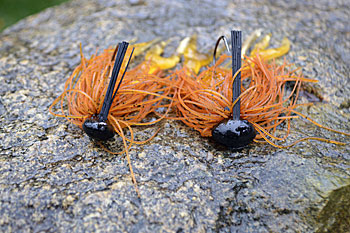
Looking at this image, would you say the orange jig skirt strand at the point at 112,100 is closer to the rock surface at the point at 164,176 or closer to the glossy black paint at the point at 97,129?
the glossy black paint at the point at 97,129

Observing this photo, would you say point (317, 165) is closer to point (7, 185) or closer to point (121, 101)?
point (121, 101)

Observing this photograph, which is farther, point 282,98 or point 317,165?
point 282,98

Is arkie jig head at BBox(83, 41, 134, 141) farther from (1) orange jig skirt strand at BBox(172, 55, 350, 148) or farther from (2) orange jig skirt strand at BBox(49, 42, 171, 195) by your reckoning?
(1) orange jig skirt strand at BBox(172, 55, 350, 148)

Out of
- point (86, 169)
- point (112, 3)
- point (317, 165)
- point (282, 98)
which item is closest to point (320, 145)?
point (317, 165)

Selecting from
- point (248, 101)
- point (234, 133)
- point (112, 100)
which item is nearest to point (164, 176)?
point (234, 133)

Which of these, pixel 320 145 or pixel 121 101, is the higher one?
pixel 121 101

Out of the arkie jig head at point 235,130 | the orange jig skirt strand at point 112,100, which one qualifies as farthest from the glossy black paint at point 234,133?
the orange jig skirt strand at point 112,100
